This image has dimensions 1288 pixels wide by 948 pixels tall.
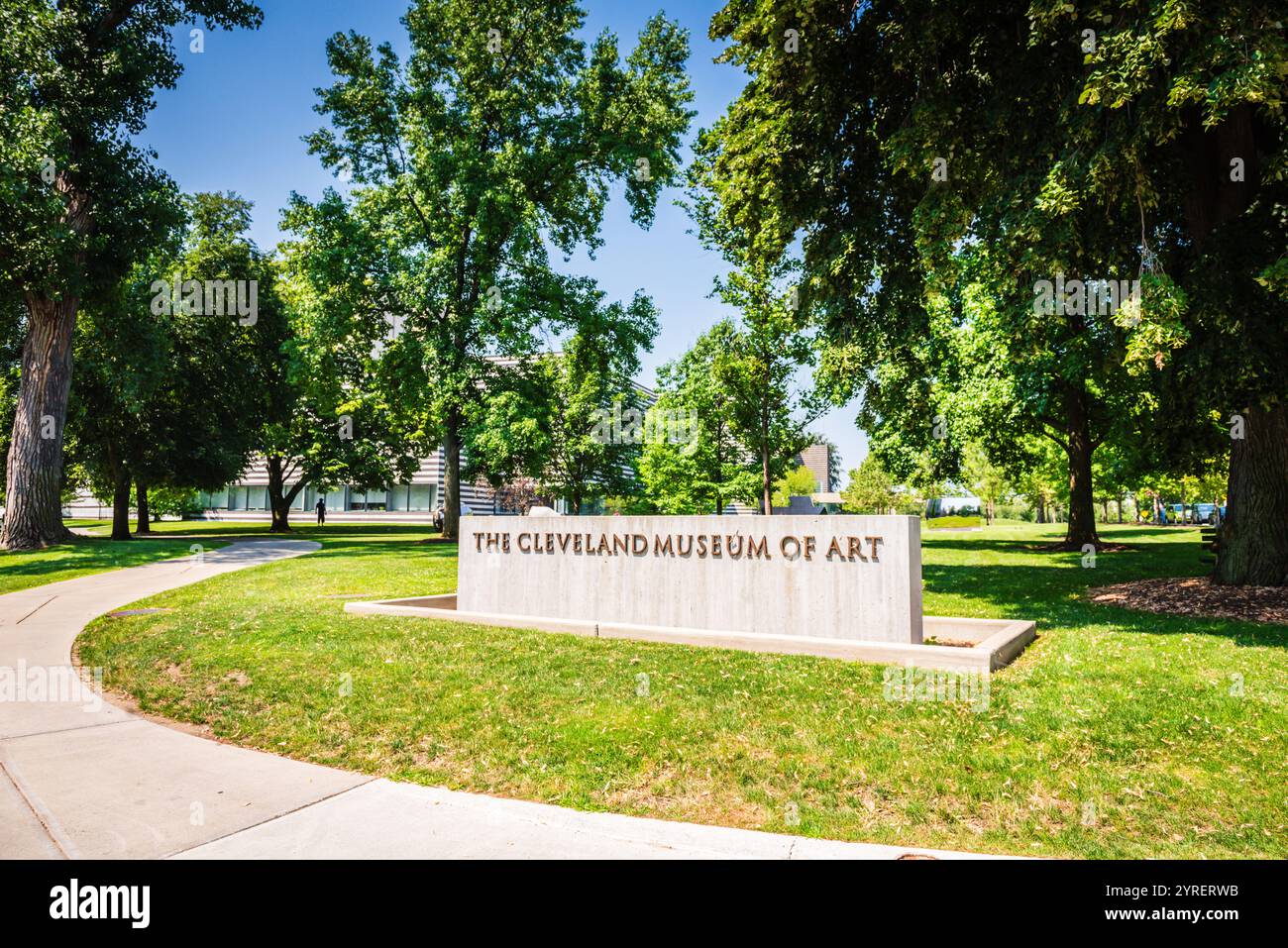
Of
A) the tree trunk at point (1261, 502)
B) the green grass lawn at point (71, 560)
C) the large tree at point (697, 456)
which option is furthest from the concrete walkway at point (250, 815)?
the large tree at point (697, 456)

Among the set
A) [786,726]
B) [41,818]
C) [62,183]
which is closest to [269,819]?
Result: [41,818]

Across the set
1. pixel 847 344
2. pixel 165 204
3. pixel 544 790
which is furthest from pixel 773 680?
pixel 165 204

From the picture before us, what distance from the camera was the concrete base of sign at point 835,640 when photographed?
24.6 feet

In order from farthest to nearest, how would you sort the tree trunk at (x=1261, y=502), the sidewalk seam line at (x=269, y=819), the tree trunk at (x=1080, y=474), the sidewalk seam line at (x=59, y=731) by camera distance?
the tree trunk at (x=1080, y=474), the tree trunk at (x=1261, y=502), the sidewalk seam line at (x=59, y=731), the sidewalk seam line at (x=269, y=819)

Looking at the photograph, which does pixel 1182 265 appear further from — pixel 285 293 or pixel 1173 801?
pixel 285 293

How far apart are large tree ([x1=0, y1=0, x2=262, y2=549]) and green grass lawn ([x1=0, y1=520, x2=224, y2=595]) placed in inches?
74.4

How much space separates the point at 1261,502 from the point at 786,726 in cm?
1166

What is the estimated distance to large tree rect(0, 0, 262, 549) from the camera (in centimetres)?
2091

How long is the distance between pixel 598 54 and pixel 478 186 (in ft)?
26.9

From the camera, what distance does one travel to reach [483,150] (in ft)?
91.0

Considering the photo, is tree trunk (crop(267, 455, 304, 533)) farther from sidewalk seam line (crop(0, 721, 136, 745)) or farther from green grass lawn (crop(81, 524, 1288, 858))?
sidewalk seam line (crop(0, 721, 136, 745))

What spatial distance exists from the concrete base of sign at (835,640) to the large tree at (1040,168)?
174 inches

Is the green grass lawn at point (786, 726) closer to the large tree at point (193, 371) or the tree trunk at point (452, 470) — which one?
the tree trunk at point (452, 470)

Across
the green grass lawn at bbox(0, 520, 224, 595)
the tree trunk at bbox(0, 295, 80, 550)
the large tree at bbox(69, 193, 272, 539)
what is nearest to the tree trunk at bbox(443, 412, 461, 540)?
the green grass lawn at bbox(0, 520, 224, 595)
